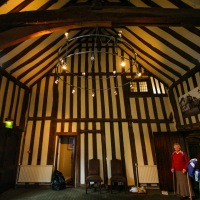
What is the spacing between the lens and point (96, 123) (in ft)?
19.9

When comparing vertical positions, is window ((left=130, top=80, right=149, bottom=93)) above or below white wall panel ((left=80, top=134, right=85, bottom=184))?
above

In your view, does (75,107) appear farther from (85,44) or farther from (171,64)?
(171,64)

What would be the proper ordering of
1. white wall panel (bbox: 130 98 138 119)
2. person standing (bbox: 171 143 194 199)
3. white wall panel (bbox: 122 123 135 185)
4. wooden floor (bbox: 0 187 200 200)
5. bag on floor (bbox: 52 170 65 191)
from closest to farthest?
1. person standing (bbox: 171 143 194 199)
2. wooden floor (bbox: 0 187 200 200)
3. bag on floor (bbox: 52 170 65 191)
4. white wall panel (bbox: 122 123 135 185)
5. white wall panel (bbox: 130 98 138 119)

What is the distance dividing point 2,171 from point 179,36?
6.49 m

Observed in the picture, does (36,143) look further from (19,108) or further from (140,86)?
(140,86)

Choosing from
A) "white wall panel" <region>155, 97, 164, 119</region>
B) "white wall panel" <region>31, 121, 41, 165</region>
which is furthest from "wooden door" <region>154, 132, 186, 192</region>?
"white wall panel" <region>31, 121, 41, 165</region>

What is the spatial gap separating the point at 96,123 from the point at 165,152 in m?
2.68

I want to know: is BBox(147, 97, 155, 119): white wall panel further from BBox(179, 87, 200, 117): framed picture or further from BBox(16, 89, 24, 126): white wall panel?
BBox(16, 89, 24, 126): white wall panel

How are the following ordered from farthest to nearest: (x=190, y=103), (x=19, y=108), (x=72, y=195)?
(x=19, y=108)
(x=190, y=103)
(x=72, y=195)

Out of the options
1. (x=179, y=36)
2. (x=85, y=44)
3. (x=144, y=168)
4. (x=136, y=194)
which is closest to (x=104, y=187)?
(x=136, y=194)

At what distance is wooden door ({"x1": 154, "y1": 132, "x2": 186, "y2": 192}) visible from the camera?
4.99m

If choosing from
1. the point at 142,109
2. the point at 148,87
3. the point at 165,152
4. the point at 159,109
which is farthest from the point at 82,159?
the point at 148,87

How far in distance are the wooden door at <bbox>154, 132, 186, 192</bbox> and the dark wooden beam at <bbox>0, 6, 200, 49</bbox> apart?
381 centimetres

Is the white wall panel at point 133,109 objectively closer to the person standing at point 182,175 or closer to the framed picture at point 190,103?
the framed picture at point 190,103
